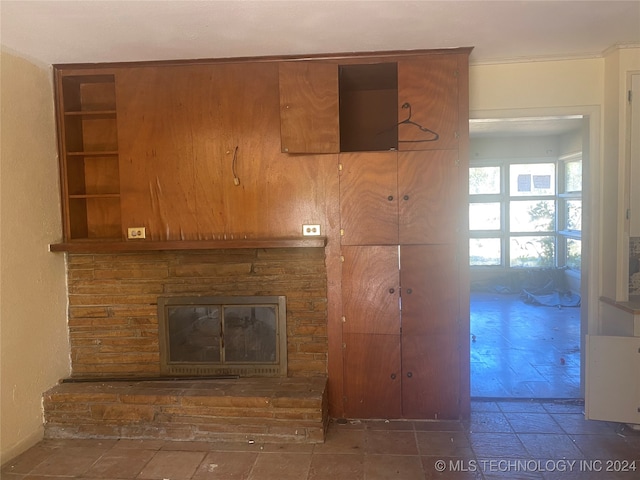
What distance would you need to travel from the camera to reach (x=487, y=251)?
26.2ft

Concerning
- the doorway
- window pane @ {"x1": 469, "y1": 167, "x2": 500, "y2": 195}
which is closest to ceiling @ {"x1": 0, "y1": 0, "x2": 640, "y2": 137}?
the doorway

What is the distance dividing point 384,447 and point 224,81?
101 inches

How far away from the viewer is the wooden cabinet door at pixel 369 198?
2861 millimetres

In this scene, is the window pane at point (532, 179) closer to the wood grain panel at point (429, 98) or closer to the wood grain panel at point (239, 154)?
the wood grain panel at point (429, 98)

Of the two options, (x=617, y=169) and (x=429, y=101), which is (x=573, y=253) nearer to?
(x=617, y=169)

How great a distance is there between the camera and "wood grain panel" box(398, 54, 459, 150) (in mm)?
2807

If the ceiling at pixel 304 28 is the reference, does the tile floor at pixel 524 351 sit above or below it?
below

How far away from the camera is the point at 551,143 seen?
7656mm

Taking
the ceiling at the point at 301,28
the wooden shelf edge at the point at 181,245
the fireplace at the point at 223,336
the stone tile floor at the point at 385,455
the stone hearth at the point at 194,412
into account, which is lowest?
the stone tile floor at the point at 385,455

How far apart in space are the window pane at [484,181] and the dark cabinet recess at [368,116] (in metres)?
5.28

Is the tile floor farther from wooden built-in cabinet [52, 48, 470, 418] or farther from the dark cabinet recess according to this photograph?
the dark cabinet recess

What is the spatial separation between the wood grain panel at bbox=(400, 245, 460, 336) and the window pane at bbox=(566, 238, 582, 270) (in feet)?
17.6

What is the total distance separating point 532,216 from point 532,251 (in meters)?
0.64

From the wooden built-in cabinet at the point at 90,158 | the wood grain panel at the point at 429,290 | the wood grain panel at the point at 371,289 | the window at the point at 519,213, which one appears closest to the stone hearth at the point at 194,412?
the wood grain panel at the point at 371,289
